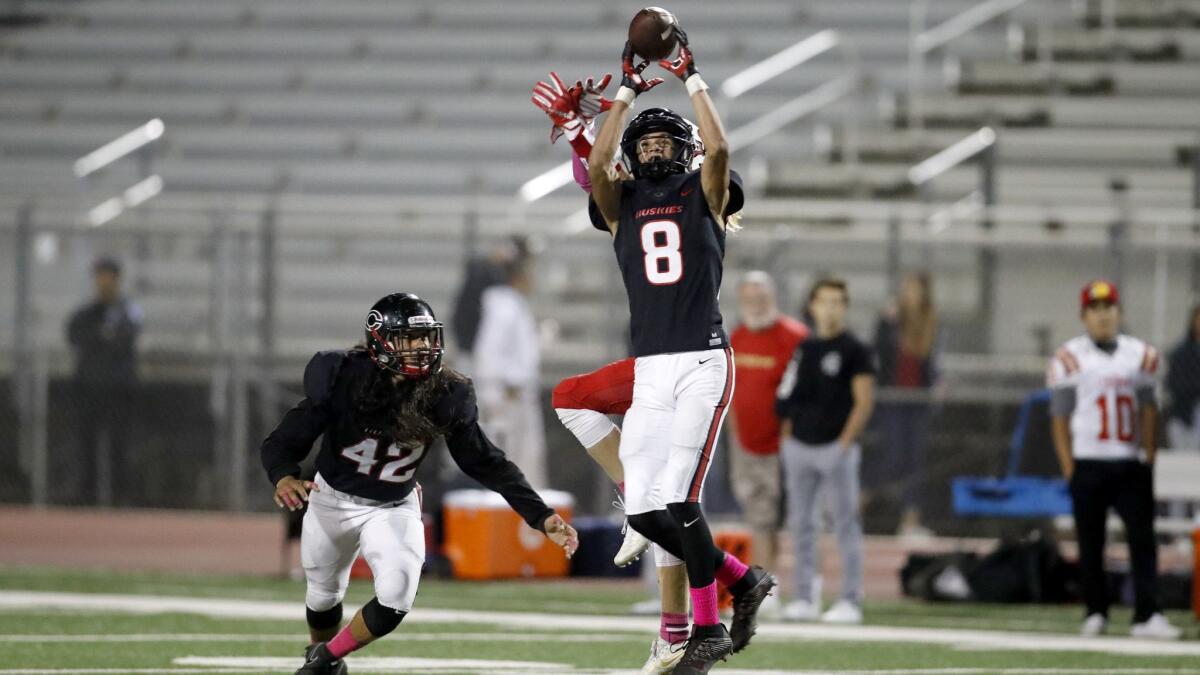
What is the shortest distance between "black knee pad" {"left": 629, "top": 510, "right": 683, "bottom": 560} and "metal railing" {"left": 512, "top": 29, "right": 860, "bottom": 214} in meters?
11.7

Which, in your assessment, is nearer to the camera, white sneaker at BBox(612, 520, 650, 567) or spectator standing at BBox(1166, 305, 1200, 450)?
white sneaker at BBox(612, 520, 650, 567)

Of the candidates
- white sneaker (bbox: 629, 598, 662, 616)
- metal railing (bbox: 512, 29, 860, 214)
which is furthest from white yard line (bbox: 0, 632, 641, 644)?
metal railing (bbox: 512, 29, 860, 214)

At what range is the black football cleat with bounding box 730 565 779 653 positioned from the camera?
750 centimetres

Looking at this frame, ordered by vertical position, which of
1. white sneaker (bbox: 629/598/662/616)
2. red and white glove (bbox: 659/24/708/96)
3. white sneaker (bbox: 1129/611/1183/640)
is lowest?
white sneaker (bbox: 629/598/662/616)

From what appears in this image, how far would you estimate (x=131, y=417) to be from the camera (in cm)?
1720

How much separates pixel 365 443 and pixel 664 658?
1.34m

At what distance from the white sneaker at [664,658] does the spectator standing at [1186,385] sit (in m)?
8.27

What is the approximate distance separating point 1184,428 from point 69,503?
29.9 ft

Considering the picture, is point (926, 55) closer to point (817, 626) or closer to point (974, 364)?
point (974, 364)

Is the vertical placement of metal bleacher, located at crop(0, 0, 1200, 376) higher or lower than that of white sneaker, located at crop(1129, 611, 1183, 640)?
higher

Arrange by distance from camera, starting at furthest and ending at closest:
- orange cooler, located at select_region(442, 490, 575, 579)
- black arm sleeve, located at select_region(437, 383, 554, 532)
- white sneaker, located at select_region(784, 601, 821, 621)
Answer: orange cooler, located at select_region(442, 490, 575, 579), white sneaker, located at select_region(784, 601, 821, 621), black arm sleeve, located at select_region(437, 383, 554, 532)

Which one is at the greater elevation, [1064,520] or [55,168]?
[55,168]

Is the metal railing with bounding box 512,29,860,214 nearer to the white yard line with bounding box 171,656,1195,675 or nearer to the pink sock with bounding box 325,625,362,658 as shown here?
the white yard line with bounding box 171,656,1195,675

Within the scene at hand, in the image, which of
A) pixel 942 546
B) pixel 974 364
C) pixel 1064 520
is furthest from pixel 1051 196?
pixel 1064 520
